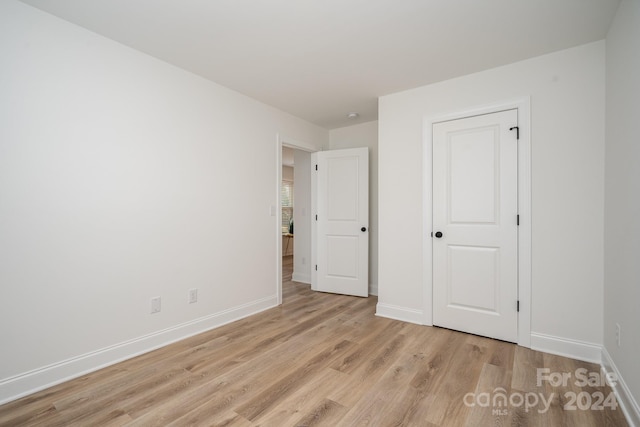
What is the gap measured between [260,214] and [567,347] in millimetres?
3178

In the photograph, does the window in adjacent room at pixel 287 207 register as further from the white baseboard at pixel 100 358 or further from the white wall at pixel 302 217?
the white baseboard at pixel 100 358

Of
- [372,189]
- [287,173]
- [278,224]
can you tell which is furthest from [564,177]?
[287,173]

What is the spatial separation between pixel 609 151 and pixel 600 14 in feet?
3.05

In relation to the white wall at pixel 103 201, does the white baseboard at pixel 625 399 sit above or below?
below

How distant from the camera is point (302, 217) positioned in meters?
5.07

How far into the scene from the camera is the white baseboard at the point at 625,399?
1532mm

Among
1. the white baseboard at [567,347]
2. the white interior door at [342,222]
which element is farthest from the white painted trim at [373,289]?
the white baseboard at [567,347]

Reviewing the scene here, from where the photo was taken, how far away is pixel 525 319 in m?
2.54

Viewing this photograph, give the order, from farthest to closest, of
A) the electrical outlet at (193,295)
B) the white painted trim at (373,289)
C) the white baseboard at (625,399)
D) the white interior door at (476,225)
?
the white painted trim at (373,289) → the electrical outlet at (193,295) → the white interior door at (476,225) → the white baseboard at (625,399)

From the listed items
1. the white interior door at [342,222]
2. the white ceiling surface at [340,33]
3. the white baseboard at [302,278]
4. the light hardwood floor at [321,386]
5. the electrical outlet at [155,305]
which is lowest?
the light hardwood floor at [321,386]

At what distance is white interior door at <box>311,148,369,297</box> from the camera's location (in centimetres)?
417

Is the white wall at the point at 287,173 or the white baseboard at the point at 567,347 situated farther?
the white wall at the point at 287,173

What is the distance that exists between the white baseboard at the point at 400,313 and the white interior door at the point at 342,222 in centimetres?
80

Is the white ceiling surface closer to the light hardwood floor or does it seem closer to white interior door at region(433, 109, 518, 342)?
white interior door at region(433, 109, 518, 342)
